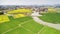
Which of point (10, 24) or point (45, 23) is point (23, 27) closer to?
point (10, 24)

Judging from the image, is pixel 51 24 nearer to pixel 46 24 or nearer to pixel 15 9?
pixel 46 24

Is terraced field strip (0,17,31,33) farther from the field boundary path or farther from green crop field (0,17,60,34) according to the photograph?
the field boundary path

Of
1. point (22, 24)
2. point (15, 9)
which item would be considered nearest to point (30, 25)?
point (22, 24)

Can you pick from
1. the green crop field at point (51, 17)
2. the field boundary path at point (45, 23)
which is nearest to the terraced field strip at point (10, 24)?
the field boundary path at point (45, 23)

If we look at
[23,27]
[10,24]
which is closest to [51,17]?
[23,27]

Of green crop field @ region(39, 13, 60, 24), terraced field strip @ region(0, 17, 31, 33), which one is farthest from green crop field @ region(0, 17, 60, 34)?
green crop field @ region(39, 13, 60, 24)

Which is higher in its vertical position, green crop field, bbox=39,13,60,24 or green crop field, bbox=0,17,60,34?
green crop field, bbox=39,13,60,24
